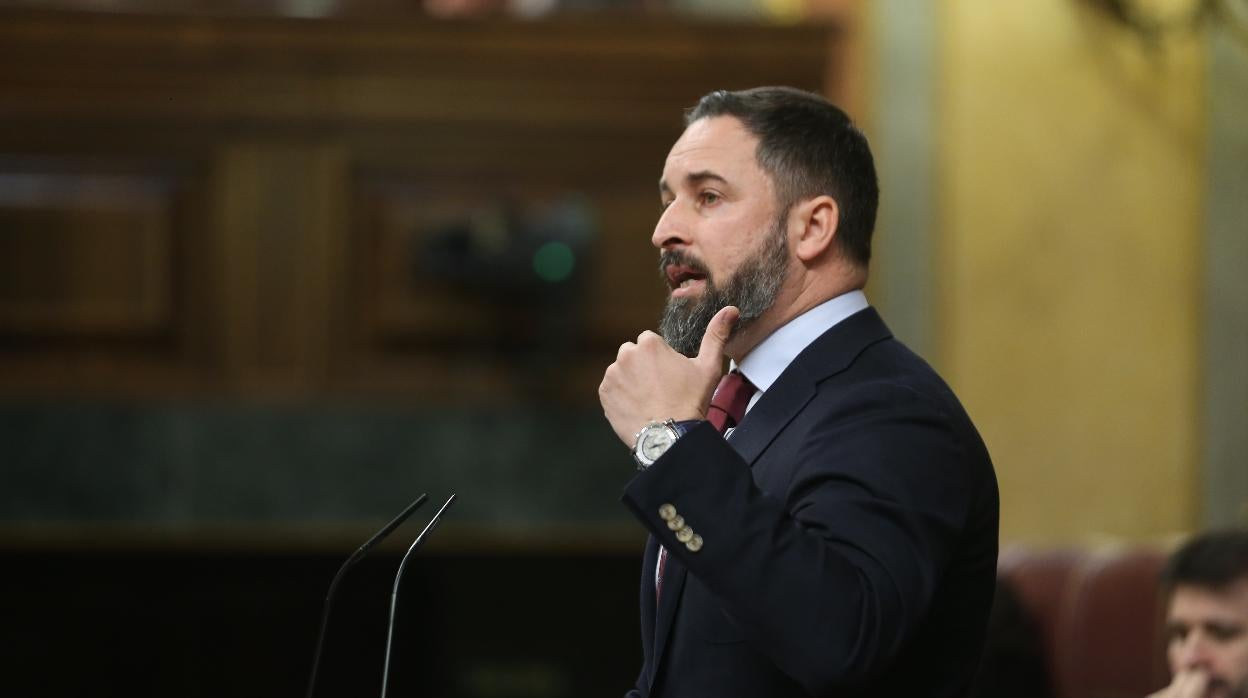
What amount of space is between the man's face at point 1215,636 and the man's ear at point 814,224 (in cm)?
139

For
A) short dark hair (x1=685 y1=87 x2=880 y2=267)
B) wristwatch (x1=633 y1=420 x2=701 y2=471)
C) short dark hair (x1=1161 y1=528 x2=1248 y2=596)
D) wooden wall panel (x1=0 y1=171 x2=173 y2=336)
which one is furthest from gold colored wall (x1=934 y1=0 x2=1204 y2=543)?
wristwatch (x1=633 y1=420 x2=701 y2=471)

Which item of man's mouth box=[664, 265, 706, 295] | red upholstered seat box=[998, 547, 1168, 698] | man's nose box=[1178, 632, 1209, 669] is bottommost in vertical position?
red upholstered seat box=[998, 547, 1168, 698]

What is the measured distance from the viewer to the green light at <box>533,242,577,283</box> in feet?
16.2

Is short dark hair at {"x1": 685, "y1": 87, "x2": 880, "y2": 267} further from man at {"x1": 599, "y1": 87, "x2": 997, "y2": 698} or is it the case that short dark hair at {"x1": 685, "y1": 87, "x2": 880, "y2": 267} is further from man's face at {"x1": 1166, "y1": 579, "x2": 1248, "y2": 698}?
man's face at {"x1": 1166, "y1": 579, "x2": 1248, "y2": 698}

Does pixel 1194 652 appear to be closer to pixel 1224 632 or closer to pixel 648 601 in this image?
pixel 1224 632

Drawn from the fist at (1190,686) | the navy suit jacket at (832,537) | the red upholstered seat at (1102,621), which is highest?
the navy suit jacket at (832,537)

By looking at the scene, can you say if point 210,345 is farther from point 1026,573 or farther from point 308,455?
point 1026,573

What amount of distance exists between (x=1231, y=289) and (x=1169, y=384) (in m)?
0.33

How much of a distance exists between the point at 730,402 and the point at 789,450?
21cm

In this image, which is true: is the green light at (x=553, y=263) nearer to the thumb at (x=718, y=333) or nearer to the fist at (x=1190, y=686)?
the fist at (x=1190, y=686)

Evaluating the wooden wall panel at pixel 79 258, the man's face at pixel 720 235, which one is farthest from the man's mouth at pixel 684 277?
the wooden wall panel at pixel 79 258

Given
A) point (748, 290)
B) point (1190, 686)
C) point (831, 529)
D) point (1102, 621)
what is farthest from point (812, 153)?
point (1102, 621)

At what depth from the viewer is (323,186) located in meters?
4.97

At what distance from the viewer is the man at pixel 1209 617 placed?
9.70 ft
